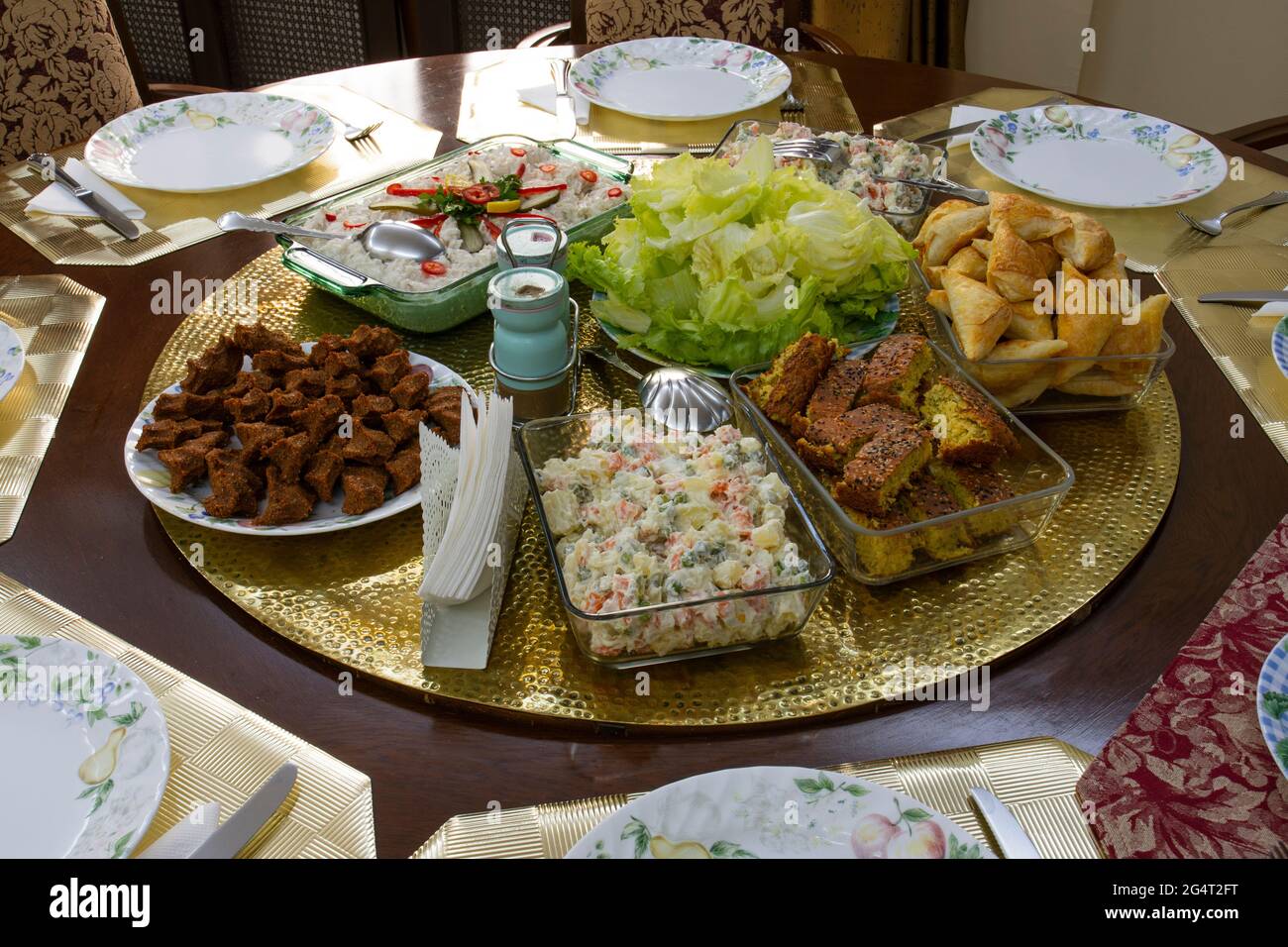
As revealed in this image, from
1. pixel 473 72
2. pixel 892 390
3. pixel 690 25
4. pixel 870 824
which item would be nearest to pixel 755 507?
pixel 892 390

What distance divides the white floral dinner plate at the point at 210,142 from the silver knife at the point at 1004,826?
79.9 inches

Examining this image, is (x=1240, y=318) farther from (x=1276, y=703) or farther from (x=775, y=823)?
(x=775, y=823)

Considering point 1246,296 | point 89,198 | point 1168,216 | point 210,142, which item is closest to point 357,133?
point 210,142

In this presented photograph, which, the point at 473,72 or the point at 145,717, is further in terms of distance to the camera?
the point at 473,72

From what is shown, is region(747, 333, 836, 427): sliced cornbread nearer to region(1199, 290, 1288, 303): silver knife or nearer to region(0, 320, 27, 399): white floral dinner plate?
region(1199, 290, 1288, 303): silver knife

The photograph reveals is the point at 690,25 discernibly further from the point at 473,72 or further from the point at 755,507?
the point at 755,507

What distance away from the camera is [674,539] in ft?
4.28

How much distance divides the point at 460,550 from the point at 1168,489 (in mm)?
1113

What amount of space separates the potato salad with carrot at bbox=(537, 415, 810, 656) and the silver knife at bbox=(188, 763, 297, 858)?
1.24 feet

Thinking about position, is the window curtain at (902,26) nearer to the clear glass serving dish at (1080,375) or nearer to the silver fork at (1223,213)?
the silver fork at (1223,213)

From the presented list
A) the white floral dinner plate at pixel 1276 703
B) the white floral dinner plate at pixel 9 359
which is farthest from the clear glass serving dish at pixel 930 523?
the white floral dinner plate at pixel 9 359

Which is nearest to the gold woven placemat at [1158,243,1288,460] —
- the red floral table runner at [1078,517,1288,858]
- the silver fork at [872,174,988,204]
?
the silver fork at [872,174,988,204]

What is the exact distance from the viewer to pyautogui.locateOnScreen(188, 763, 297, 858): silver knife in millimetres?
1013

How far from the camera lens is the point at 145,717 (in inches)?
42.8
